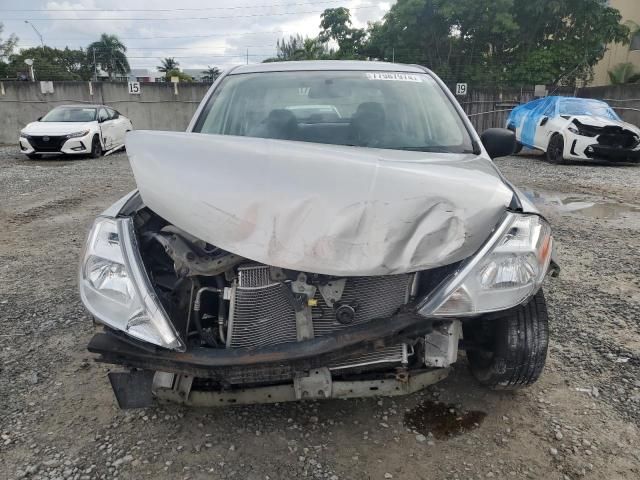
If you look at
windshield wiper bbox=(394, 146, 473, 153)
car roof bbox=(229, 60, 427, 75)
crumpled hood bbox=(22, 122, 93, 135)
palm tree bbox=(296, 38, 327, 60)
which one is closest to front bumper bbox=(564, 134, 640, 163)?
car roof bbox=(229, 60, 427, 75)

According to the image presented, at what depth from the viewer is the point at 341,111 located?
3207mm

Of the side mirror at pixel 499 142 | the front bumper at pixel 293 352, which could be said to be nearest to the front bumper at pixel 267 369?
the front bumper at pixel 293 352

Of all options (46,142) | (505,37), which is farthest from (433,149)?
(505,37)

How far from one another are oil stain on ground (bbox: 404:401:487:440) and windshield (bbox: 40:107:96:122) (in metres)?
12.7

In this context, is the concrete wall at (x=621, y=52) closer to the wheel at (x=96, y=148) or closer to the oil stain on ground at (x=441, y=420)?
the wheel at (x=96, y=148)

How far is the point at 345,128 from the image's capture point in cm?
306

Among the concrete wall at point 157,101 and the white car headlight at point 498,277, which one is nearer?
the white car headlight at point 498,277

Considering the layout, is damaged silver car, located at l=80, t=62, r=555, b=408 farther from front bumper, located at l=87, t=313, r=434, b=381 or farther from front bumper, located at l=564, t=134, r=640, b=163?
front bumper, located at l=564, t=134, r=640, b=163

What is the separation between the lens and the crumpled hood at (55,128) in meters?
11.9

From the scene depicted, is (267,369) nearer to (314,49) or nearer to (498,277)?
(498,277)

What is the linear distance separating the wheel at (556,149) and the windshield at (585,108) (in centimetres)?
58

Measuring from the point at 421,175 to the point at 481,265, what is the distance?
1.40ft

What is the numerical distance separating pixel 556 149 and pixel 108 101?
54.8 feet

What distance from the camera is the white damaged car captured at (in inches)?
404
